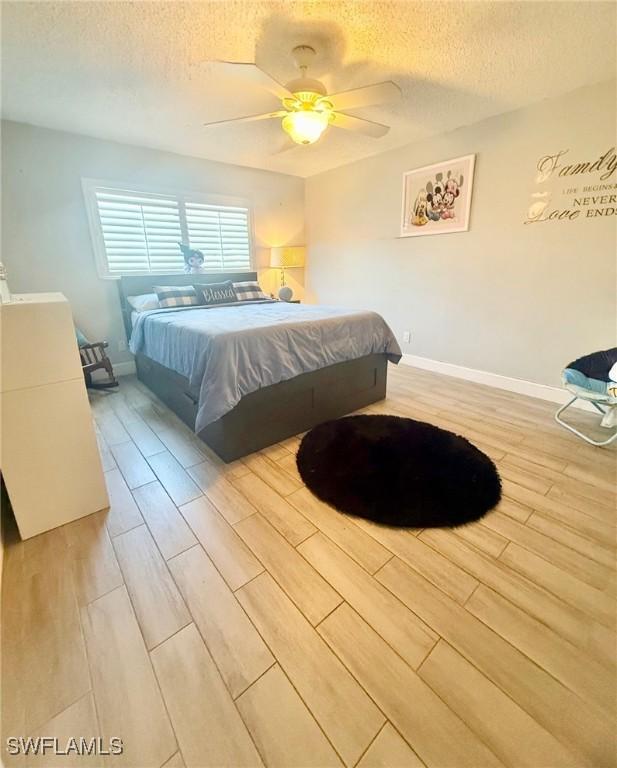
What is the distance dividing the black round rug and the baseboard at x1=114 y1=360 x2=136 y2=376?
2.57 metres

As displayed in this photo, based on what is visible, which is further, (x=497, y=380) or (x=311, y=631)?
(x=497, y=380)

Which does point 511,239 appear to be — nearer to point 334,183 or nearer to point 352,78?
point 352,78

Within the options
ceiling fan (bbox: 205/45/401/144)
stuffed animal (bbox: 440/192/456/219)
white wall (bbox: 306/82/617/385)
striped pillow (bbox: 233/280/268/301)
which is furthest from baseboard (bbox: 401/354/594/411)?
ceiling fan (bbox: 205/45/401/144)

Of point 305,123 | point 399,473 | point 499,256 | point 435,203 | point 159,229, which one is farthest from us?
point 159,229

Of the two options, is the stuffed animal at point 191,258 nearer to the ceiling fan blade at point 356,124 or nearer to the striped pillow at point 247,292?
the striped pillow at point 247,292

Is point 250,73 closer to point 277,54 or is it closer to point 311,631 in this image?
point 277,54

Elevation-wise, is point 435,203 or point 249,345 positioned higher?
point 435,203

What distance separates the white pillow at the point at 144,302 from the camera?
3304 millimetres

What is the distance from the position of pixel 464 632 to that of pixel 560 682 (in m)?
0.27

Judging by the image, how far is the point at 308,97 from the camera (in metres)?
1.91

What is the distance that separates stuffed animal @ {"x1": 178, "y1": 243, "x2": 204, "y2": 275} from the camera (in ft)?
12.7

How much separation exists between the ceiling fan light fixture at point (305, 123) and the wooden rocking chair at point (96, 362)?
2.48 metres

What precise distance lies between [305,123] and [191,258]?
91.3 inches

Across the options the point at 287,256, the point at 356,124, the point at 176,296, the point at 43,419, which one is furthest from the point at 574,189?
the point at 43,419
